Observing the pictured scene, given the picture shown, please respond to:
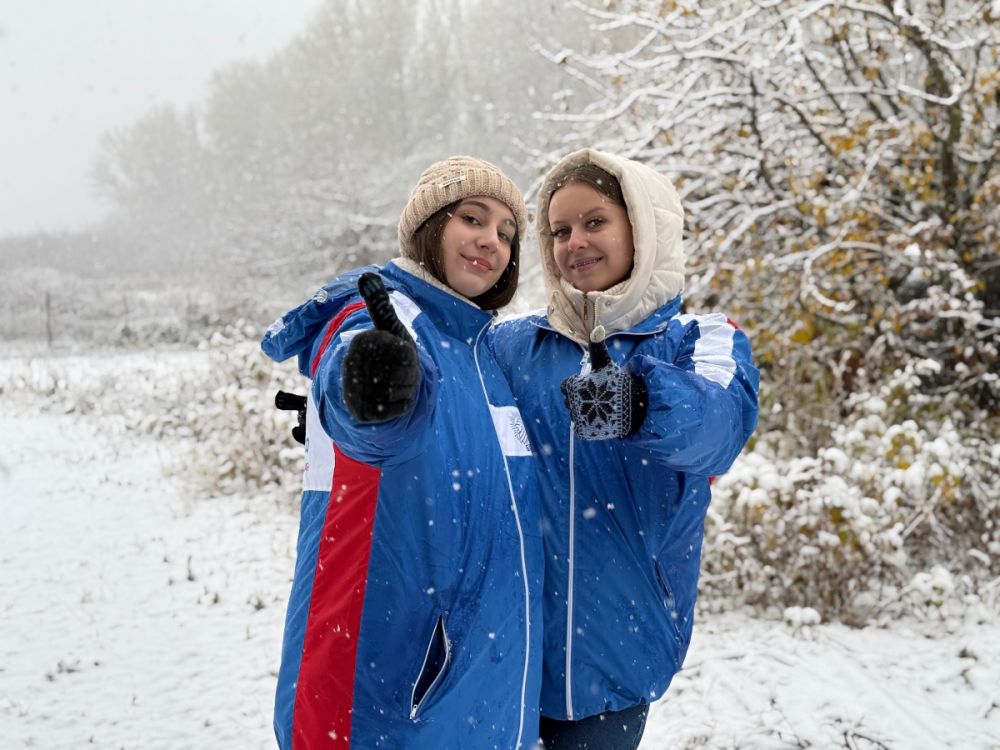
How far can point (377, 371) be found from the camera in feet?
3.52

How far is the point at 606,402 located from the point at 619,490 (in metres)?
0.34

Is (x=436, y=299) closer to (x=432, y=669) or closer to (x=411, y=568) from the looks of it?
(x=411, y=568)

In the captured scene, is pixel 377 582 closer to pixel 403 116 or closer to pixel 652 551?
pixel 652 551

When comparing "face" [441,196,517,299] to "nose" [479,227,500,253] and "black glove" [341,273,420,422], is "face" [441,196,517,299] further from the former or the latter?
"black glove" [341,273,420,422]

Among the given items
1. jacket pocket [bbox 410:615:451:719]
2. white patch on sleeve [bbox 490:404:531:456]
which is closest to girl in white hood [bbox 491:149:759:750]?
white patch on sleeve [bbox 490:404:531:456]

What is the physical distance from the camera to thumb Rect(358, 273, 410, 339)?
1.10 m

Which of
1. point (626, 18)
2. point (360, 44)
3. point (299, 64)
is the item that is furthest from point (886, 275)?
point (299, 64)

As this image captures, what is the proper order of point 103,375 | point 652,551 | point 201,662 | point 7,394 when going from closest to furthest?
point 652,551 < point 201,662 < point 7,394 < point 103,375

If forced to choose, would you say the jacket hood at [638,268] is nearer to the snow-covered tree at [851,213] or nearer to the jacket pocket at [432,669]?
the jacket pocket at [432,669]

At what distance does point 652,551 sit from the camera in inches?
61.7

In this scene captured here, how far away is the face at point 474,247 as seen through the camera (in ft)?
5.20

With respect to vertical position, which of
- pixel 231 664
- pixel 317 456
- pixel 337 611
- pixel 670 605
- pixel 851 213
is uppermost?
pixel 851 213

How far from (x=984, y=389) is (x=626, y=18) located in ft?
12.4

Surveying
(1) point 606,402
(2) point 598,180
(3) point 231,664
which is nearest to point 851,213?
(2) point 598,180
